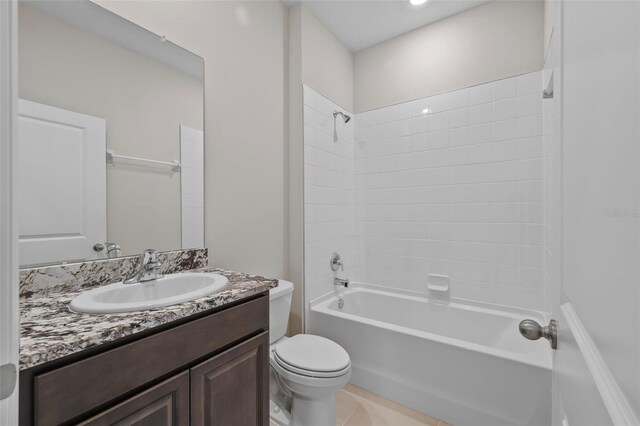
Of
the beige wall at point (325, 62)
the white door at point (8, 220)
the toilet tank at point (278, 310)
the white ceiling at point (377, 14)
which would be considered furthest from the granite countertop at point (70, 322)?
the white ceiling at point (377, 14)

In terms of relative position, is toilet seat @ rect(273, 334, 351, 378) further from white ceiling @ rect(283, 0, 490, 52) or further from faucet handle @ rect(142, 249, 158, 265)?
white ceiling @ rect(283, 0, 490, 52)

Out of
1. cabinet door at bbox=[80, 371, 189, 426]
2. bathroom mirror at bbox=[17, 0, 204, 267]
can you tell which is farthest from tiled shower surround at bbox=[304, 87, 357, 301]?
cabinet door at bbox=[80, 371, 189, 426]

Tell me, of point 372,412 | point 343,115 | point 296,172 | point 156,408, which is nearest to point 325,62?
point 343,115

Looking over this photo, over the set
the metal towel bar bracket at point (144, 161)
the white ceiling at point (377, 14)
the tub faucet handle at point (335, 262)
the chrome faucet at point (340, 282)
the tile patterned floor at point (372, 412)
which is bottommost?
the tile patterned floor at point (372, 412)

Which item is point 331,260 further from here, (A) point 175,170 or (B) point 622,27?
(B) point 622,27

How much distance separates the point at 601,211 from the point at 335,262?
84.2 inches

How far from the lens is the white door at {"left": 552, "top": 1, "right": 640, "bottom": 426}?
29 centimetres

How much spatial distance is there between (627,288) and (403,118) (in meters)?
2.44

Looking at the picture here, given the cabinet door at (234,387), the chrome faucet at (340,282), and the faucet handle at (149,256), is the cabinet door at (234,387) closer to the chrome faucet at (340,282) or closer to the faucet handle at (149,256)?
the faucet handle at (149,256)

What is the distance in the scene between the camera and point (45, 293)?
3.31ft

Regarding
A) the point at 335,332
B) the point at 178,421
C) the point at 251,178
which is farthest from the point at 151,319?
the point at 335,332

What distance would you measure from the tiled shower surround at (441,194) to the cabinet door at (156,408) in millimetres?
1324

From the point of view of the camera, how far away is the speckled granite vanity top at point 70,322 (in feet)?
2.06

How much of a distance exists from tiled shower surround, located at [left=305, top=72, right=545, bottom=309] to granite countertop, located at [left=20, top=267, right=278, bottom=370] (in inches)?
51.6
